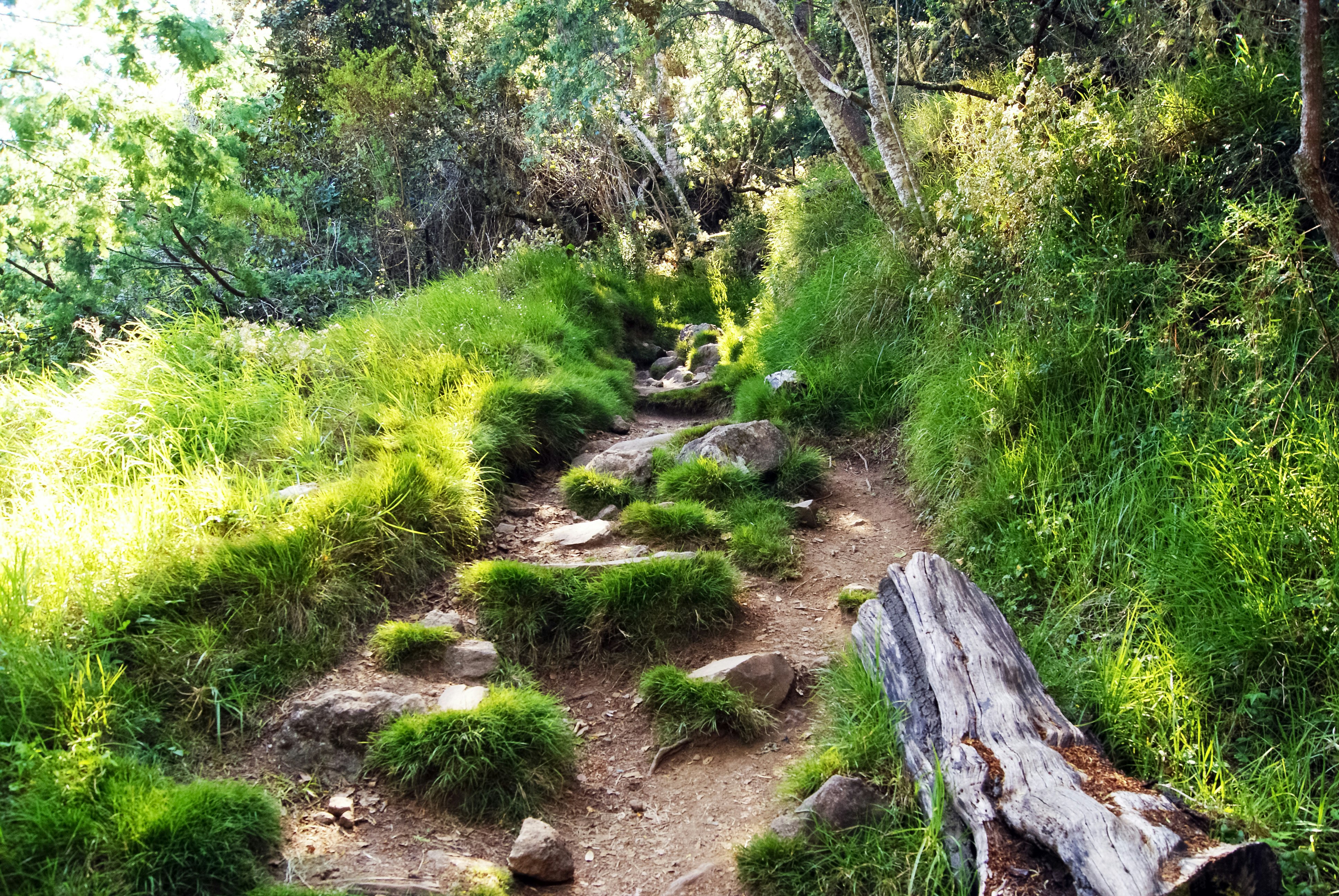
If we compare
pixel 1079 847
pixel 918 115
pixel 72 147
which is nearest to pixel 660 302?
pixel 918 115

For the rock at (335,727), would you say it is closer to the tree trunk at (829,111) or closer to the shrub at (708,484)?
the shrub at (708,484)

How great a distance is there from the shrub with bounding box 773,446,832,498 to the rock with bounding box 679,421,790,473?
63mm

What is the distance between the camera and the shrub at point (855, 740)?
317cm

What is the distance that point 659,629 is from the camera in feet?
14.4

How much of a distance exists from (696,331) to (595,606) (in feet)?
25.2

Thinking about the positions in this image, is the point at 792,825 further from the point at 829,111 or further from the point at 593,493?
the point at 829,111

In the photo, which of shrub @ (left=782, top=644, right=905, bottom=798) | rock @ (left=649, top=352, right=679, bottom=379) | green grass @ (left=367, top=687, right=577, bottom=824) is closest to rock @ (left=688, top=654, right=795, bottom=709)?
shrub @ (left=782, top=644, right=905, bottom=798)

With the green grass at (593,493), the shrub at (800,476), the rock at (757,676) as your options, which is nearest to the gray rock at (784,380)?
the shrub at (800,476)

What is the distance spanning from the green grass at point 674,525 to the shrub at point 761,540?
0.15m

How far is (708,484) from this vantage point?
19.0 ft

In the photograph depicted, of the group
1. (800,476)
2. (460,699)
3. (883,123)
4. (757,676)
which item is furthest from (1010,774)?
(883,123)

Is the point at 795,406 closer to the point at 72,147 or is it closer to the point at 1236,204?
the point at 1236,204

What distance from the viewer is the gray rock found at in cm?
729

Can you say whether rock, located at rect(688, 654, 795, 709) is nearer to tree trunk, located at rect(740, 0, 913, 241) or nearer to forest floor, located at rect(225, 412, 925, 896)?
forest floor, located at rect(225, 412, 925, 896)
